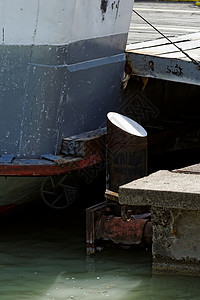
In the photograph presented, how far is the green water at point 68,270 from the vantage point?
516cm

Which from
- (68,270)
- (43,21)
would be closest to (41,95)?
(43,21)

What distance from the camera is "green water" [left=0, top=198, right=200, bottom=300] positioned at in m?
5.16

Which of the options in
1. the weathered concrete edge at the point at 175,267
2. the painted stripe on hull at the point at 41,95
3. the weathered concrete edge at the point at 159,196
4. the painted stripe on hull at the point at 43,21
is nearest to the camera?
the weathered concrete edge at the point at 159,196

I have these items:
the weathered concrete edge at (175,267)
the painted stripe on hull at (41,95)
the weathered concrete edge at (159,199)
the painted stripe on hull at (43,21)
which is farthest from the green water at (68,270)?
the painted stripe on hull at (43,21)

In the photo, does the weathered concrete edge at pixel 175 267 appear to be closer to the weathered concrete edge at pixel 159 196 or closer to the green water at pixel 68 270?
the green water at pixel 68 270

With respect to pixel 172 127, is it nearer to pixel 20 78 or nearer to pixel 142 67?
pixel 142 67

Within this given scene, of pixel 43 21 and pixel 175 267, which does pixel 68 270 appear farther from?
pixel 43 21

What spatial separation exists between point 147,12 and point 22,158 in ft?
18.2

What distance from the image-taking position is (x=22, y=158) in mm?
6367

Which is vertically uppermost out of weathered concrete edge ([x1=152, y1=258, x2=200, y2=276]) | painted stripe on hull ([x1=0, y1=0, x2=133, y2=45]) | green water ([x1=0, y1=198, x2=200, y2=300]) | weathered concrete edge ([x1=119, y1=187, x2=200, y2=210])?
painted stripe on hull ([x1=0, y1=0, x2=133, y2=45])

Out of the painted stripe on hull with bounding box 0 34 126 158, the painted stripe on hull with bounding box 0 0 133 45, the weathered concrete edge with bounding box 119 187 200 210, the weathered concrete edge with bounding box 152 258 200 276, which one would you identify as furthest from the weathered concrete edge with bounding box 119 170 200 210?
the painted stripe on hull with bounding box 0 0 133 45

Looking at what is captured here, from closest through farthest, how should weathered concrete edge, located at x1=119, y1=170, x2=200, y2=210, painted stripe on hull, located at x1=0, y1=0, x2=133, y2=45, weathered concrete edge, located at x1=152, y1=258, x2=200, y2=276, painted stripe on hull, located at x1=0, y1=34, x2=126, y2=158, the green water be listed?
1. weathered concrete edge, located at x1=119, y1=170, x2=200, y2=210
2. the green water
3. weathered concrete edge, located at x1=152, y1=258, x2=200, y2=276
4. painted stripe on hull, located at x1=0, y1=0, x2=133, y2=45
5. painted stripe on hull, located at x1=0, y1=34, x2=126, y2=158

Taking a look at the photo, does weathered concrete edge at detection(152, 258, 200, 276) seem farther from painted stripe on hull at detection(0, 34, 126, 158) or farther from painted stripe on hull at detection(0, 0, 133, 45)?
painted stripe on hull at detection(0, 0, 133, 45)

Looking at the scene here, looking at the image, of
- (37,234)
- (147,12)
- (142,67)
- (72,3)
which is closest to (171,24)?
(147,12)
